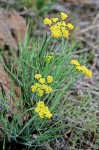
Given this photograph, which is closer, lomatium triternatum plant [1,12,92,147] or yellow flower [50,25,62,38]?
yellow flower [50,25,62,38]

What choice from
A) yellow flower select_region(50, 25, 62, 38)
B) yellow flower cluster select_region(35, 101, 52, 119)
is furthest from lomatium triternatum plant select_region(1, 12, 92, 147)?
yellow flower cluster select_region(35, 101, 52, 119)

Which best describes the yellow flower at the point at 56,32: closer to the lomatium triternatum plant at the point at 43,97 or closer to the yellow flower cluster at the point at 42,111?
the lomatium triternatum plant at the point at 43,97

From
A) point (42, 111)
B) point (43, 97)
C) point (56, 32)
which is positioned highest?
point (56, 32)

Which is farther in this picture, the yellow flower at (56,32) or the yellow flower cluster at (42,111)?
the yellow flower at (56,32)

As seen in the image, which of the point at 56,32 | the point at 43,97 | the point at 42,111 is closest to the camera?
the point at 42,111

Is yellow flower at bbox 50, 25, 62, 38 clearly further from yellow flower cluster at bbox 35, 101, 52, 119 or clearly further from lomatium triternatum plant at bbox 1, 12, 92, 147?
yellow flower cluster at bbox 35, 101, 52, 119

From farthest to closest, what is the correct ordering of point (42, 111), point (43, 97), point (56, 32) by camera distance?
point (43, 97)
point (56, 32)
point (42, 111)

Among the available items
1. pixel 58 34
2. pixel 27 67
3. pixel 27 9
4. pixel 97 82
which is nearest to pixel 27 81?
pixel 27 67

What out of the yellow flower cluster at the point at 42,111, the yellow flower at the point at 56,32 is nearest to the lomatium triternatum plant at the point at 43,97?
the yellow flower at the point at 56,32

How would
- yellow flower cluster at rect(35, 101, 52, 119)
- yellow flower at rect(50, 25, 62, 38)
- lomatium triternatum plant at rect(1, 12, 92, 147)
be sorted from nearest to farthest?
1. yellow flower cluster at rect(35, 101, 52, 119)
2. yellow flower at rect(50, 25, 62, 38)
3. lomatium triternatum plant at rect(1, 12, 92, 147)

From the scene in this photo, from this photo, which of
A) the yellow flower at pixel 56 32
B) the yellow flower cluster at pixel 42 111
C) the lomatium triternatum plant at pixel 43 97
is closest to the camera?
the yellow flower cluster at pixel 42 111

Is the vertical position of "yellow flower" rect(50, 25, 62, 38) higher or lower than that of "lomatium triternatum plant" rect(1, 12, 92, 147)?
higher
